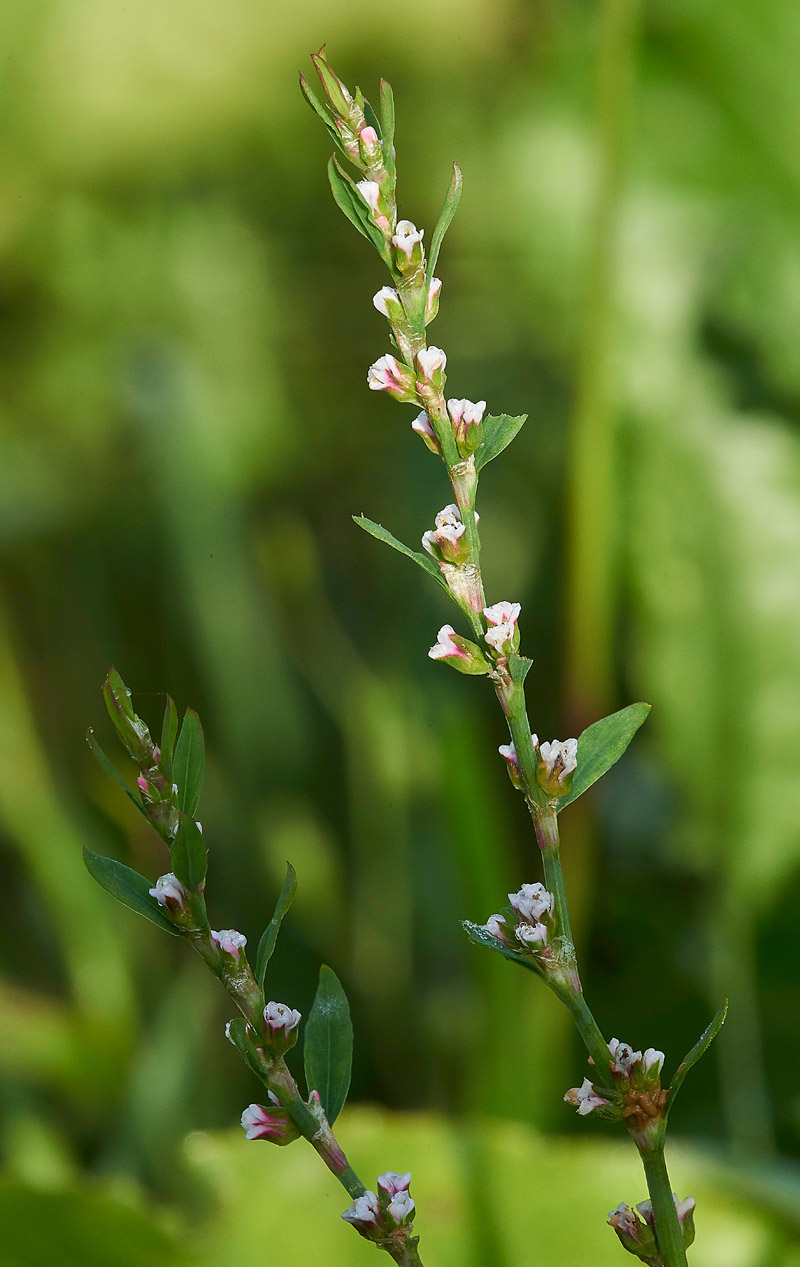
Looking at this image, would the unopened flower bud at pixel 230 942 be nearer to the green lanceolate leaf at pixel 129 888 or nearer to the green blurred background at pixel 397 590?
the green lanceolate leaf at pixel 129 888

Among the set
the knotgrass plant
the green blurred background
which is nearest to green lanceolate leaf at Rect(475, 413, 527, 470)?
the knotgrass plant

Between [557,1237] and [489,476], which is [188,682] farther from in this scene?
[557,1237]

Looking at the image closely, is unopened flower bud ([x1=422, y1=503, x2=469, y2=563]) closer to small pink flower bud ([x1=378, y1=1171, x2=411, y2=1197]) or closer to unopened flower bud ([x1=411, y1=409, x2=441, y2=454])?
unopened flower bud ([x1=411, y1=409, x2=441, y2=454])

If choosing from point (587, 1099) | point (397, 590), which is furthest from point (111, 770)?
point (397, 590)

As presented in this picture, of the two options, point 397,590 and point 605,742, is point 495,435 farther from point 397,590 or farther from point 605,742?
point 397,590

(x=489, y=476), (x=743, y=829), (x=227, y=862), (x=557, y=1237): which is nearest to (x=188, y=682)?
(x=227, y=862)

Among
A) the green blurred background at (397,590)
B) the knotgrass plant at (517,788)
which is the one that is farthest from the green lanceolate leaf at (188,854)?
the green blurred background at (397,590)

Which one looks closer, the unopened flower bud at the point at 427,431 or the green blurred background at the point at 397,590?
the unopened flower bud at the point at 427,431
